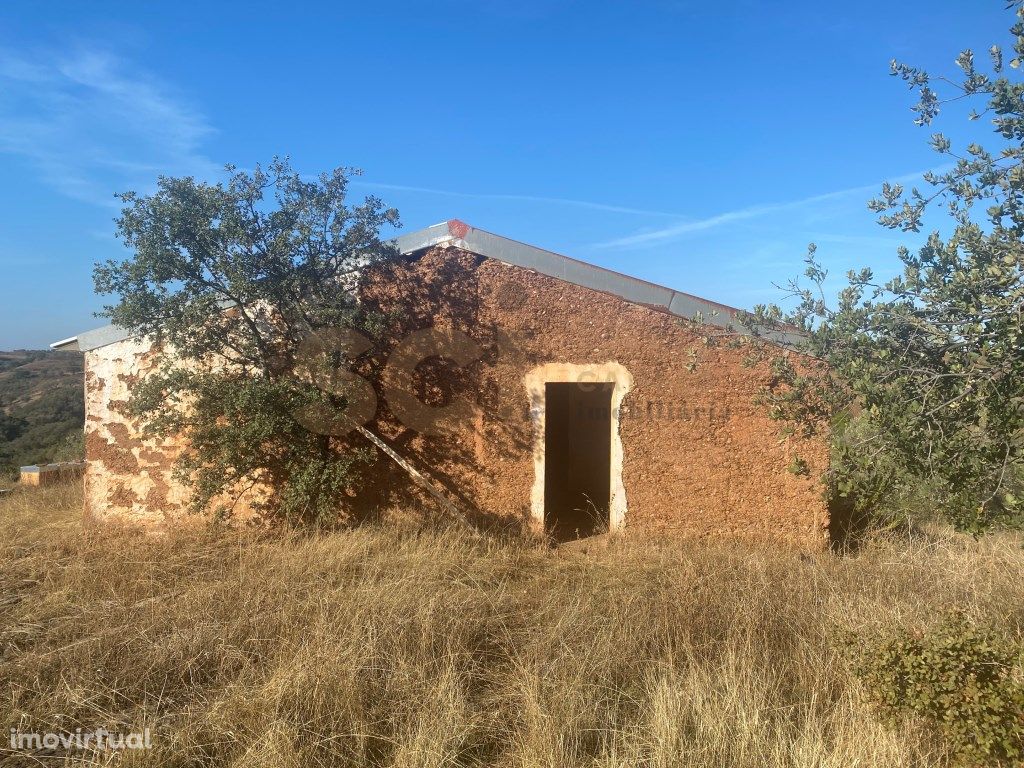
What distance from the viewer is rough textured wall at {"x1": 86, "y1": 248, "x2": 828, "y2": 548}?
7086mm

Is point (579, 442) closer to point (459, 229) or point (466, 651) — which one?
point (459, 229)

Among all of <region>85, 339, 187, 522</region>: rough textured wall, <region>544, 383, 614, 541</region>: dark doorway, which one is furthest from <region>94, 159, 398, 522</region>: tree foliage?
<region>544, 383, 614, 541</region>: dark doorway

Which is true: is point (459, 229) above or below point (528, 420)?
above

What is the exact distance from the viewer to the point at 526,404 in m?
7.40

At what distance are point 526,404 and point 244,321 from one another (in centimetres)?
317

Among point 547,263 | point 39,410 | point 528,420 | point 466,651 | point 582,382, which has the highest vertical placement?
point 547,263

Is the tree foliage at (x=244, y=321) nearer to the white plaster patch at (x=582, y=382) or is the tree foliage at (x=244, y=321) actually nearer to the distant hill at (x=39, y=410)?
the white plaster patch at (x=582, y=382)

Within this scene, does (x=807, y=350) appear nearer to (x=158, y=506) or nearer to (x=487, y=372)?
(x=487, y=372)

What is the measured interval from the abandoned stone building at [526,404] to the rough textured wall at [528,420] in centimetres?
2

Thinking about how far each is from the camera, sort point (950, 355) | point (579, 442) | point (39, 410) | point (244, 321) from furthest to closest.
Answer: point (39, 410), point (579, 442), point (244, 321), point (950, 355)

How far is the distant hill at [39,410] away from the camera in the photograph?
16656mm

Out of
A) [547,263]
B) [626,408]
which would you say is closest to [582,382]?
[626,408]

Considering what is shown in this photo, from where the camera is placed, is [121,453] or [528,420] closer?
[528,420]

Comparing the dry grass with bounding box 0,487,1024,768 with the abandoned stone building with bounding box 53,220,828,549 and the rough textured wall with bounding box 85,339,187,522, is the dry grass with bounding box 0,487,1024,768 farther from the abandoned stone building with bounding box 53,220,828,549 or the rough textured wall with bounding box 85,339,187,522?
the rough textured wall with bounding box 85,339,187,522
